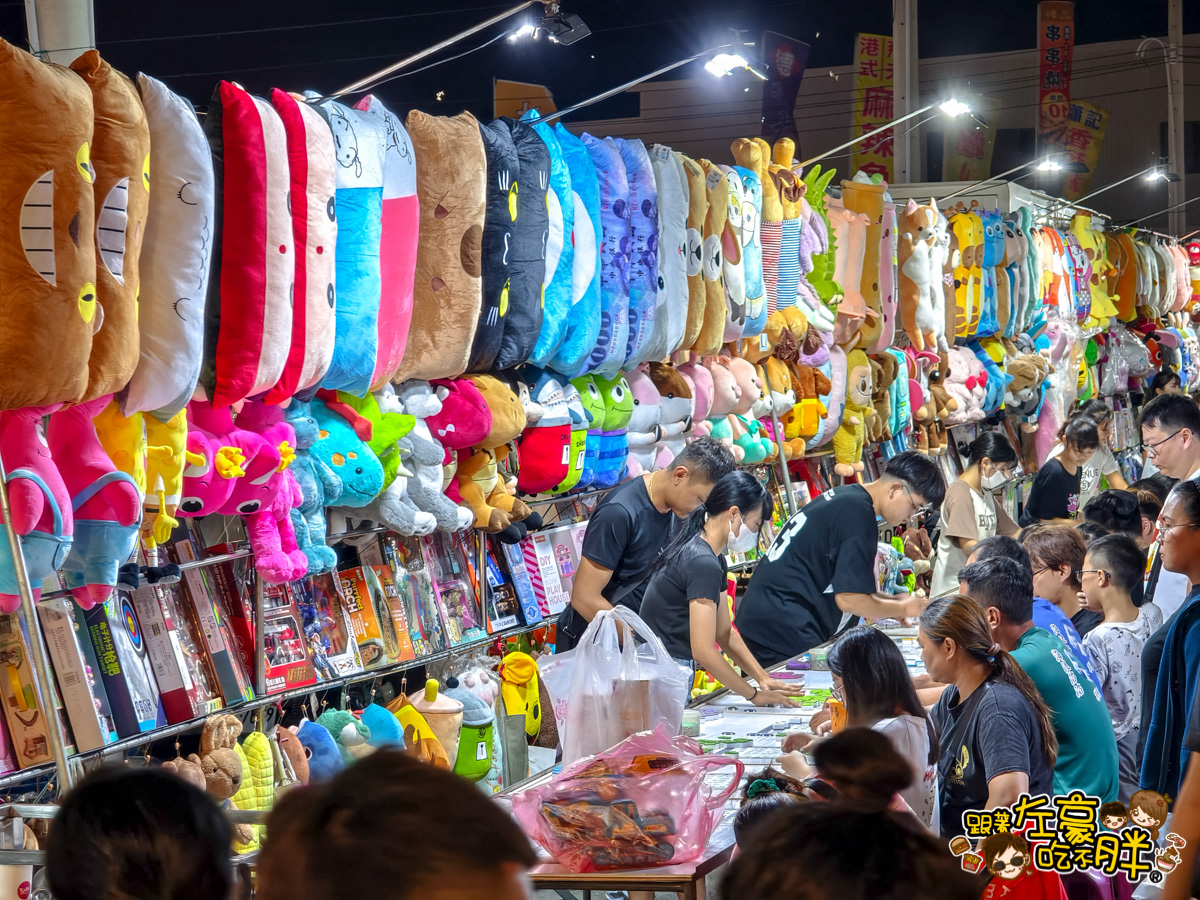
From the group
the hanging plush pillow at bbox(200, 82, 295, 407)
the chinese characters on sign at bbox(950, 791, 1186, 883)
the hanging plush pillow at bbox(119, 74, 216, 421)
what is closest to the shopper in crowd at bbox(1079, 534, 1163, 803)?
the chinese characters on sign at bbox(950, 791, 1186, 883)

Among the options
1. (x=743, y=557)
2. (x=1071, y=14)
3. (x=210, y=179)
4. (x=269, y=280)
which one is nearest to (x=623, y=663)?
(x=269, y=280)

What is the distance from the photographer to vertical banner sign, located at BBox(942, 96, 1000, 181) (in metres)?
12.5

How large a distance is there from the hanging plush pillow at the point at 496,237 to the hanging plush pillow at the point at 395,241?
0.99 feet

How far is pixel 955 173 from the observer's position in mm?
12773

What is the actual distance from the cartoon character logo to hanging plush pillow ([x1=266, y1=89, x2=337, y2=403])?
197 centimetres

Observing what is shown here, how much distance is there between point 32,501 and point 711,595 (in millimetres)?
1789

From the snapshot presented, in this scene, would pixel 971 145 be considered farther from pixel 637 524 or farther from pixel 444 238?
pixel 444 238

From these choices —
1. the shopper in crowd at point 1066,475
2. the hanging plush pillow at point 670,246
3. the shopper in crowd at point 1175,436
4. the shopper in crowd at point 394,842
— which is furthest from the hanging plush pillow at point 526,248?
the shopper in crowd at point 1066,475

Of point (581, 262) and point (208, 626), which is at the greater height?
point (581, 262)

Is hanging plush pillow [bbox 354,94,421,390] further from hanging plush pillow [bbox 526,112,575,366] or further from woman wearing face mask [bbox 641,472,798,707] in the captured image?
woman wearing face mask [bbox 641,472,798,707]

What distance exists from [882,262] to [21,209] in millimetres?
4434

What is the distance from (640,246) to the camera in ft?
14.5

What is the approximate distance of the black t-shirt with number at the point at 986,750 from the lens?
2375 millimetres

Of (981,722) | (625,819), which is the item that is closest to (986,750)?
(981,722)
